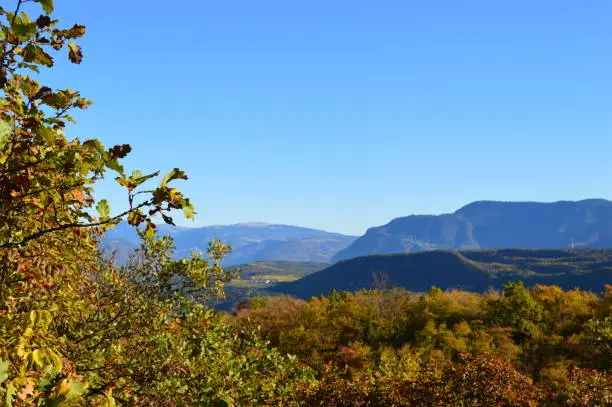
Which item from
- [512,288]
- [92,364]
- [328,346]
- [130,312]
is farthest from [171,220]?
[512,288]

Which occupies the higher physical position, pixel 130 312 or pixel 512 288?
pixel 130 312

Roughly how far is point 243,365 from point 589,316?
66414 millimetres

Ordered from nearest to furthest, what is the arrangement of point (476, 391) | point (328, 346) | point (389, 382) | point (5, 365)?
point (5, 365) → point (476, 391) → point (389, 382) → point (328, 346)

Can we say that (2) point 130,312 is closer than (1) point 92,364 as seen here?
No

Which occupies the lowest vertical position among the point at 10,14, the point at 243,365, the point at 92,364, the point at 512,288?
the point at 512,288

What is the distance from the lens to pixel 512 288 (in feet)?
217

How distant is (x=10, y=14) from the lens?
3947 millimetres

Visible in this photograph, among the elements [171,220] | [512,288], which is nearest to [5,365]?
[171,220]

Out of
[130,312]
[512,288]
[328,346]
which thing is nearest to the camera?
[130,312]

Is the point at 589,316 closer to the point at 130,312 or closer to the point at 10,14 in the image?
the point at 130,312

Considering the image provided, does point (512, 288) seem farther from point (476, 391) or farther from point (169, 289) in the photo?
point (169, 289)

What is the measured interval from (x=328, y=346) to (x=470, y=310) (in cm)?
2138

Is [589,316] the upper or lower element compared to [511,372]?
lower

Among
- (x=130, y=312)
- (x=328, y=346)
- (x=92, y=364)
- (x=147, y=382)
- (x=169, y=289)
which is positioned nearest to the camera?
(x=92, y=364)
